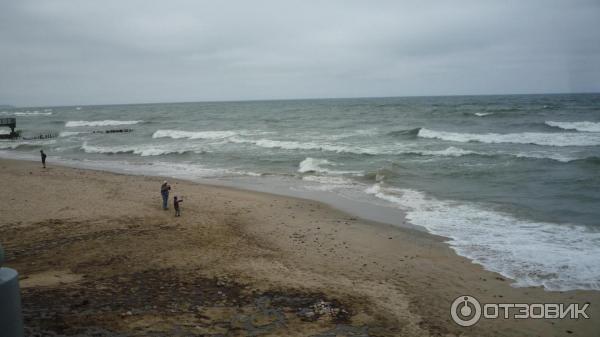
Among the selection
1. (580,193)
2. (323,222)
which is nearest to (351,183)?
(323,222)

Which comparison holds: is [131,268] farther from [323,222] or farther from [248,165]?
[248,165]

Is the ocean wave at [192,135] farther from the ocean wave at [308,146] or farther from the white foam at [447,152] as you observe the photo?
the white foam at [447,152]

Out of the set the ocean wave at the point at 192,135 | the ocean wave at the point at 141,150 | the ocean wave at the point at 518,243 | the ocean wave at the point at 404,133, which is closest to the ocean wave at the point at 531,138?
the ocean wave at the point at 404,133

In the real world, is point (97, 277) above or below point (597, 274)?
above

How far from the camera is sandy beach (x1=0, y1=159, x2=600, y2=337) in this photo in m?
6.68

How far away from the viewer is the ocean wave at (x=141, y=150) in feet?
108

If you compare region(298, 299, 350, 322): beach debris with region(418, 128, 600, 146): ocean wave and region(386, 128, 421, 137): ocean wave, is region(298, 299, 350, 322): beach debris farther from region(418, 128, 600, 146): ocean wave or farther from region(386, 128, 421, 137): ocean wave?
region(386, 128, 421, 137): ocean wave

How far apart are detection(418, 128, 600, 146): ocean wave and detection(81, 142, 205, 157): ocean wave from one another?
23.0m

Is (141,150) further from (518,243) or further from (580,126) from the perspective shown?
(580,126)

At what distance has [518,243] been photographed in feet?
36.6

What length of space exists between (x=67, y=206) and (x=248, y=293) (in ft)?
32.7

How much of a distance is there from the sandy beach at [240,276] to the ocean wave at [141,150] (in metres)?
18.3

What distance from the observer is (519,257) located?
10.2 metres

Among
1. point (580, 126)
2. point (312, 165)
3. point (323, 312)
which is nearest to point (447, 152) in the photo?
point (312, 165)
